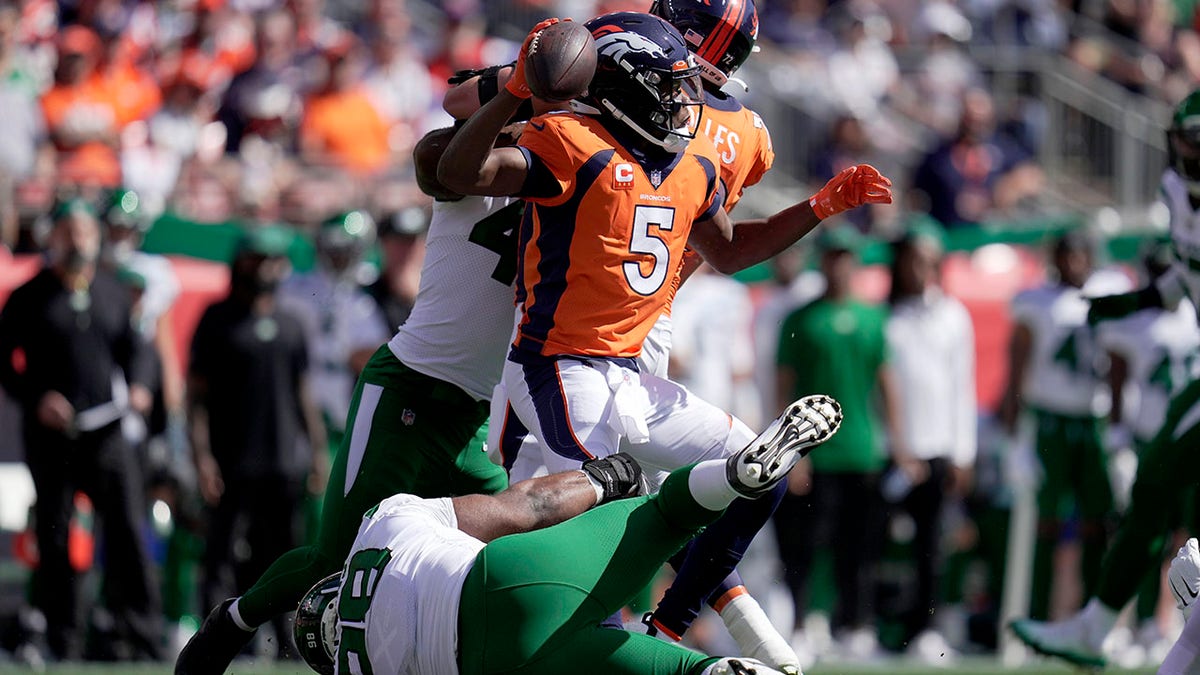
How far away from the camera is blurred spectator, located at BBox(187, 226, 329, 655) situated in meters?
9.04

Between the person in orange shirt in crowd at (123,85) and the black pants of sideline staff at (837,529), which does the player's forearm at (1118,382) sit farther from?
the person in orange shirt in crowd at (123,85)

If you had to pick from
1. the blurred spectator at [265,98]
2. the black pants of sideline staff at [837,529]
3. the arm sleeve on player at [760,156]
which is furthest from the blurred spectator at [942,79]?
the arm sleeve on player at [760,156]

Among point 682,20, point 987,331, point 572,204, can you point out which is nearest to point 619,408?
point 572,204

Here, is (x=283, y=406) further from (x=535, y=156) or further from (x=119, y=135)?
(x=535, y=156)

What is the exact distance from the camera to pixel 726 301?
1015 centimetres

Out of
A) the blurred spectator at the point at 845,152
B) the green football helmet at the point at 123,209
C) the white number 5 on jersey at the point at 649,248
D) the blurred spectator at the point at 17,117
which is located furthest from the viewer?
Answer: the blurred spectator at the point at 845,152

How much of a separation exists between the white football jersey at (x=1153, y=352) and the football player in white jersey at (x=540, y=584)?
5.61m

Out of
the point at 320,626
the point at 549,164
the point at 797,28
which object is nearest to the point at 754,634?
the point at 320,626

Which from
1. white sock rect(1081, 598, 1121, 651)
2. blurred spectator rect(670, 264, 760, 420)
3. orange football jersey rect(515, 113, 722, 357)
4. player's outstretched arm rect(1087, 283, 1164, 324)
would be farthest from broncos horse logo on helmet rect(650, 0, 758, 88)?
blurred spectator rect(670, 264, 760, 420)

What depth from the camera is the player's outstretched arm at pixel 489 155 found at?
4.98 metres

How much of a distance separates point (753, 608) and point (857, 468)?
429cm

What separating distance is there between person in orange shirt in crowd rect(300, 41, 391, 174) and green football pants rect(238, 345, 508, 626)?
20.7ft

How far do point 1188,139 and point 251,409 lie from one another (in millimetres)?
4648

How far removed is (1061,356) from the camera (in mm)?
9867
